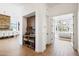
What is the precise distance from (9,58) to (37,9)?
103 cm

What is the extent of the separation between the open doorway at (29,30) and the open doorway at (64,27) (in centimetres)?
42

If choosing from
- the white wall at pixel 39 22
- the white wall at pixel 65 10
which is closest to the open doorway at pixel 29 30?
the white wall at pixel 39 22

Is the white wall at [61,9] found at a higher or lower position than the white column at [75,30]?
higher

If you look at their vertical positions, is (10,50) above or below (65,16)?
below

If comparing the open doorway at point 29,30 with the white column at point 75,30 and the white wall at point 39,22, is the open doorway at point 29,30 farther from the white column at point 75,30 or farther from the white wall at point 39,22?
the white column at point 75,30

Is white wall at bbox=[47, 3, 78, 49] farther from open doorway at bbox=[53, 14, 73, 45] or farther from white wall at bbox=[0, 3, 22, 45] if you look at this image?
white wall at bbox=[0, 3, 22, 45]

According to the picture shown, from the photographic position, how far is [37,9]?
2143 millimetres

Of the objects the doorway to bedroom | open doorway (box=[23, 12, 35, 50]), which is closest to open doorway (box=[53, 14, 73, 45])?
the doorway to bedroom

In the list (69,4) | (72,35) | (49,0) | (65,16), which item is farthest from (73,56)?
(49,0)

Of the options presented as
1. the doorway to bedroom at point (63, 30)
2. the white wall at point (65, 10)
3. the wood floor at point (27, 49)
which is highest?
the white wall at point (65, 10)

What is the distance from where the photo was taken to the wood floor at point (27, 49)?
7.04 feet

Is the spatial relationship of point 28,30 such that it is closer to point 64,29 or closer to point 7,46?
point 7,46

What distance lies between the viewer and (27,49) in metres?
2.17

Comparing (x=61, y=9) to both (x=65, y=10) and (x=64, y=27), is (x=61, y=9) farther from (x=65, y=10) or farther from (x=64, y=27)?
(x=64, y=27)
